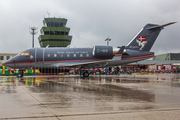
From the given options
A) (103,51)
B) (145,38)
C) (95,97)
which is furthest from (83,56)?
(95,97)

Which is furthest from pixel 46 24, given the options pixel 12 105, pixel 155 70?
pixel 12 105

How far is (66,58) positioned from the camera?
26.1m

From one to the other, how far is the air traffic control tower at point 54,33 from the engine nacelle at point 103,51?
164 feet

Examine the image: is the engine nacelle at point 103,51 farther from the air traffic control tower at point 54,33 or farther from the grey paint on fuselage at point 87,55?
the air traffic control tower at point 54,33

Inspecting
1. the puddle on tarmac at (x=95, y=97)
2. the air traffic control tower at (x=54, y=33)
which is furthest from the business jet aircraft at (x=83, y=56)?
the air traffic control tower at (x=54, y=33)

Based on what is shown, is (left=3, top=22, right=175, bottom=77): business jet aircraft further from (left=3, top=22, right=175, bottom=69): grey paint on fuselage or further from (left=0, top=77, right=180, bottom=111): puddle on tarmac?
(left=0, top=77, right=180, bottom=111): puddle on tarmac

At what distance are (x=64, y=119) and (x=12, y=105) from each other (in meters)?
Result: 2.64

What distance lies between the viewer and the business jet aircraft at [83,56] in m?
25.7

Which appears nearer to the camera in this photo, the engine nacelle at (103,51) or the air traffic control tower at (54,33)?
the engine nacelle at (103,51)

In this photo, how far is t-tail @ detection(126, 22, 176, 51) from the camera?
2683 centimetres

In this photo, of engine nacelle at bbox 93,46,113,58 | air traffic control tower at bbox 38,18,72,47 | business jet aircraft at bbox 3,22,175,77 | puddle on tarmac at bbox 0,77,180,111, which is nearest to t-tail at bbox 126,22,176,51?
business jet aircraft at bbox 3,22,175,77

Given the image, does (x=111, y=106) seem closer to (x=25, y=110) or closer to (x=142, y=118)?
(x=142, y=118)

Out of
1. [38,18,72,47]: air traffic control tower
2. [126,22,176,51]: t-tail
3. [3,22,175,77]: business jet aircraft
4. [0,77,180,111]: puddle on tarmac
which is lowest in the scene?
[0,77,180,111]: puddle on tarmac

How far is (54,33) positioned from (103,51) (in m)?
50.9
